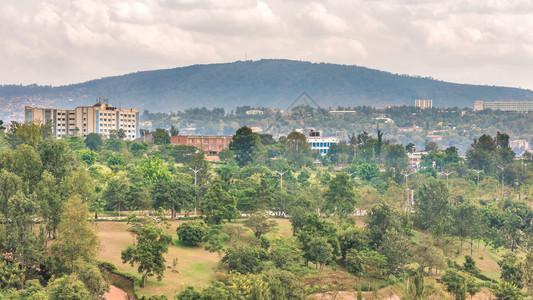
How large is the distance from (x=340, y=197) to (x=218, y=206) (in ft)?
42.3

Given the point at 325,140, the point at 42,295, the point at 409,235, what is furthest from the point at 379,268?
the point at 325,140

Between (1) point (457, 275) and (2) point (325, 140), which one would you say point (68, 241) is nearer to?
(1) point (457, 275)

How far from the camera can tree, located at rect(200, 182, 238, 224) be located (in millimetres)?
49959

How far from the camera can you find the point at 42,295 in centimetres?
2761

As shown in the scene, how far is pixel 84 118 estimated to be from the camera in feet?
481

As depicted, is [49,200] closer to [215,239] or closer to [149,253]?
[149,253]

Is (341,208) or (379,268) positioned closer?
(379,268)

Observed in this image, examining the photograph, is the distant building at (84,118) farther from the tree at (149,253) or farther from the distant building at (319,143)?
the tree at (149,253)

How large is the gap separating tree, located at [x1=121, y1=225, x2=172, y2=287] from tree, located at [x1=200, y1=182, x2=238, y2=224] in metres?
11.9

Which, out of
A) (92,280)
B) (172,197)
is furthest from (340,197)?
(92,280)

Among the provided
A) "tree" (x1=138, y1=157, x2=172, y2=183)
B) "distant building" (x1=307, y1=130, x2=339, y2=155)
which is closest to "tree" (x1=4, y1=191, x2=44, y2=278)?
"tree" (x1=138, y1=157, x2=172, y2=183)

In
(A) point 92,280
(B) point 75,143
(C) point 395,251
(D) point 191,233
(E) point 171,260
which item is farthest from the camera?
(B) point 75,143

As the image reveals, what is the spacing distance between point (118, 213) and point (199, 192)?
7.65 meters

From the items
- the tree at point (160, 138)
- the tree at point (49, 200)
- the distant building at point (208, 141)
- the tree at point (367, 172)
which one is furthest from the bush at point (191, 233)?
the distant building at point (208, 141)
